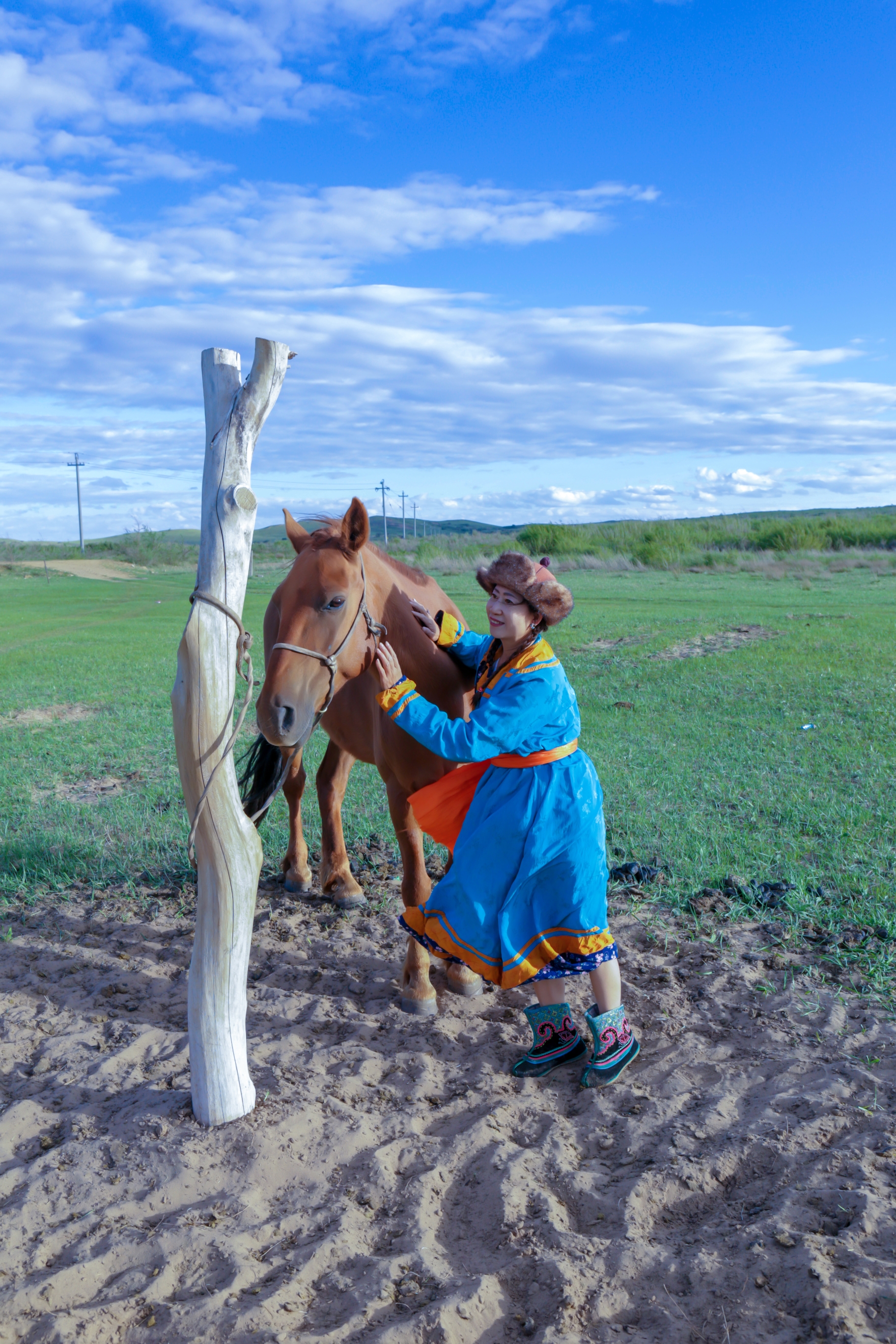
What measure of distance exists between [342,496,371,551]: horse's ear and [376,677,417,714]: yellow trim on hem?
1.93ft

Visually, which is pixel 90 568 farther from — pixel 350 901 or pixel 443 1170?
pixel 443 1170

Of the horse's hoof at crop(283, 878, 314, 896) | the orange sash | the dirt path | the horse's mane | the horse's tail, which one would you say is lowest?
the horse's hoof at crop(283, 878, 314, 896)

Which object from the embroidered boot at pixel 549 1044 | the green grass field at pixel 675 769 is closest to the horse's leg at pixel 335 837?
the green grass field at pixel 675 769

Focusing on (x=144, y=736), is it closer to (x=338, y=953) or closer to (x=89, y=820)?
(x=89, y=820)

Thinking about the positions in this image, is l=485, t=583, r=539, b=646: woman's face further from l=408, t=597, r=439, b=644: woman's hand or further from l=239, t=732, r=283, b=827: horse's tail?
l=239, t=732, r=283, b=827: horse's tail

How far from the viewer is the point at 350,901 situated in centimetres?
493

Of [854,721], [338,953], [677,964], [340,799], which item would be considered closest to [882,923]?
[677,964]

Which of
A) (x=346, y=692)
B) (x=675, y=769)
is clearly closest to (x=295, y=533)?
(x=346, y=692)

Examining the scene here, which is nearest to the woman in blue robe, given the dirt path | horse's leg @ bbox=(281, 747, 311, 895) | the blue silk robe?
the blue silk robe

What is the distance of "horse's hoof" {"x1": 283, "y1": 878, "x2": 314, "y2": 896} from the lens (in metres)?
5.20

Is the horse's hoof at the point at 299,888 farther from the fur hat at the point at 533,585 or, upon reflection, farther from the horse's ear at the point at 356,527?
the fur hat at the point at 533,585

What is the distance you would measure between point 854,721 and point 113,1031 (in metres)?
7.53

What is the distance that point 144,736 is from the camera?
8.91m

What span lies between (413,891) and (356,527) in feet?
5.81
